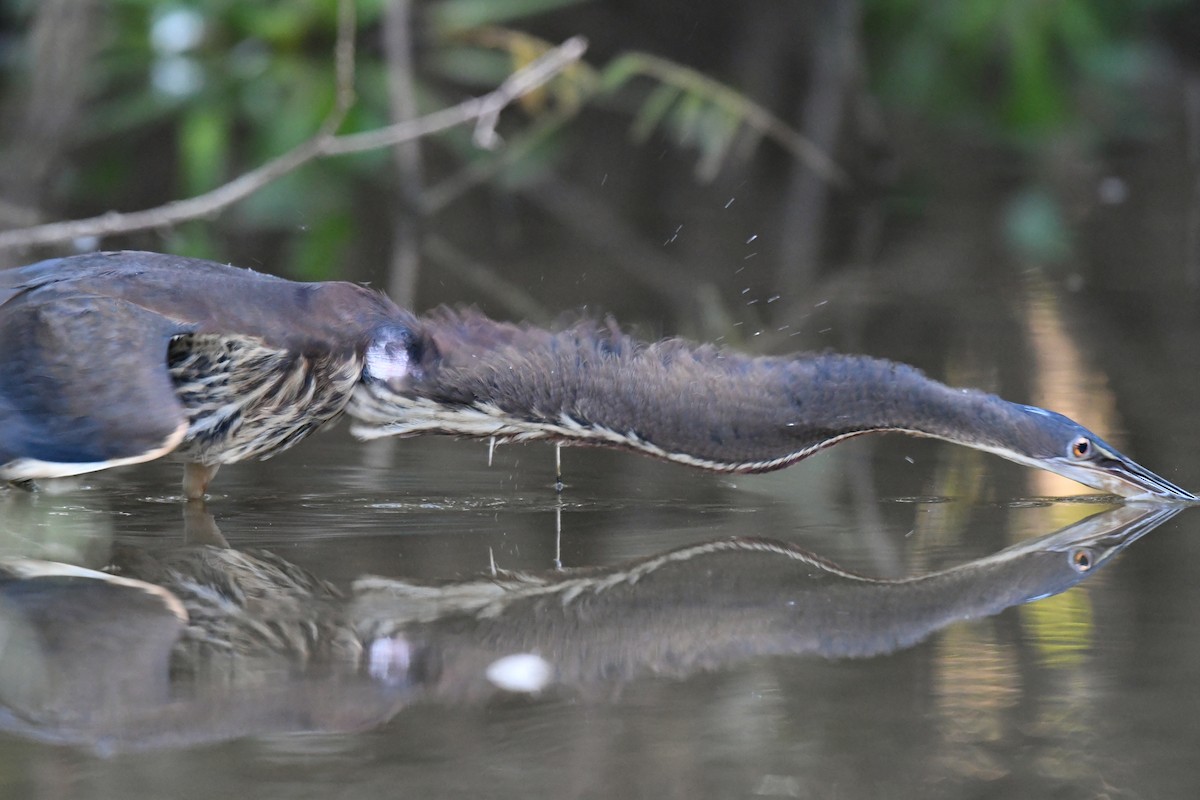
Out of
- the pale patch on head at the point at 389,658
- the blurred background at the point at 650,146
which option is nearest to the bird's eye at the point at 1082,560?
the pale patch on head at the point at 389,658

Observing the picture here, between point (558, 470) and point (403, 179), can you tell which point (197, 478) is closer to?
point (558, 470)

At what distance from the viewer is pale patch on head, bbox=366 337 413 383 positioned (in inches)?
195

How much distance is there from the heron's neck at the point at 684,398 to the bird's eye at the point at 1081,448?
8.3 inches

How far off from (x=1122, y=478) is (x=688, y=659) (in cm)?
187

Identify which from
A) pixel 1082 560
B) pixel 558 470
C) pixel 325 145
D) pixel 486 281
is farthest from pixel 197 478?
pixel 486 281

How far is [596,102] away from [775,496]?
36.5ft

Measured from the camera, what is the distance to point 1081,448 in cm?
493

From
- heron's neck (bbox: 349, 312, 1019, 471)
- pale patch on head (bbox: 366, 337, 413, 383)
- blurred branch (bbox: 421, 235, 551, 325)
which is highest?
blurred branch (bbox: 421, 235, 551, 325)

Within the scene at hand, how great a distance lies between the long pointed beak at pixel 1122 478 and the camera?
4988 millimetres

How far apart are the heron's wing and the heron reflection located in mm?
309

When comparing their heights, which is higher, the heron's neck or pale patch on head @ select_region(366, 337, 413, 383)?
pale patch on head @ select_region(366, 337, 413, 383)

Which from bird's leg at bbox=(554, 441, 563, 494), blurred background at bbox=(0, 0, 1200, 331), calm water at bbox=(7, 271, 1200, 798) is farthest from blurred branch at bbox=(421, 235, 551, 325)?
calm water at bbox=(7, 271, 1200, 798)

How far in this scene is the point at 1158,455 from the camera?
5.53 metres

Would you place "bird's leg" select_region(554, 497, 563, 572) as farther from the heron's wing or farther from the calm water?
the heron's wing
